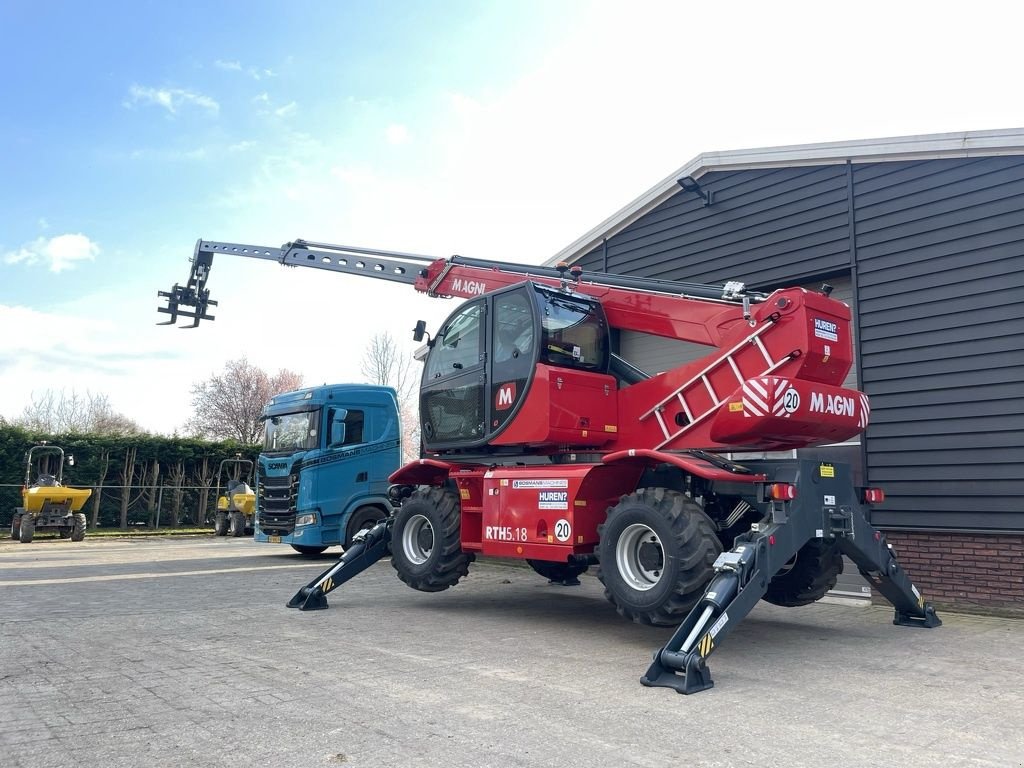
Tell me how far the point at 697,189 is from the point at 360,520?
8180 mm

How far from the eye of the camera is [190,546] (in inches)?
747

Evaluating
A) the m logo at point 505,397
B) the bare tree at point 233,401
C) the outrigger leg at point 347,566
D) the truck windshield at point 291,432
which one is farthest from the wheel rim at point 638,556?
the bare tree at point 233,401

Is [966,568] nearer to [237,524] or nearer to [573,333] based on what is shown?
[573,333]

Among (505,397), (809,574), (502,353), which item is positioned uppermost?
(502,353)

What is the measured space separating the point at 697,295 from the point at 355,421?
873 centimetres

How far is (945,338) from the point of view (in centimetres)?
865

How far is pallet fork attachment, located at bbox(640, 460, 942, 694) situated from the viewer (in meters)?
5.16

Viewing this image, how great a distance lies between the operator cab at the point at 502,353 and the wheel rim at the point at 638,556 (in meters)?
1.47

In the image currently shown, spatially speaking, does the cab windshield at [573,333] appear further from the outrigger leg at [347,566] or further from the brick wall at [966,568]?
the brick wall at [966,568]

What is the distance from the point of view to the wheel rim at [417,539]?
8.65 m

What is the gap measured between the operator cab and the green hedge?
60.4ft

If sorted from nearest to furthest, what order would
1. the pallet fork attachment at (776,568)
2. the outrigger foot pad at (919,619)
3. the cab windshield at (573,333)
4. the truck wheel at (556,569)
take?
the pallet fork attachment at (776,568), the outrigger foot pad at (919,619), the cab windshield at (573,333), the truck wheel at (556,569)

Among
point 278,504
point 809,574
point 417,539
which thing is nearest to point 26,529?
point 278,504

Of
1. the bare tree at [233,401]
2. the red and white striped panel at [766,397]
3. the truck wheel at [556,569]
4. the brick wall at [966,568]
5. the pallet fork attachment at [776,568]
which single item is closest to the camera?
the pallet fork attachment at [776,568]
